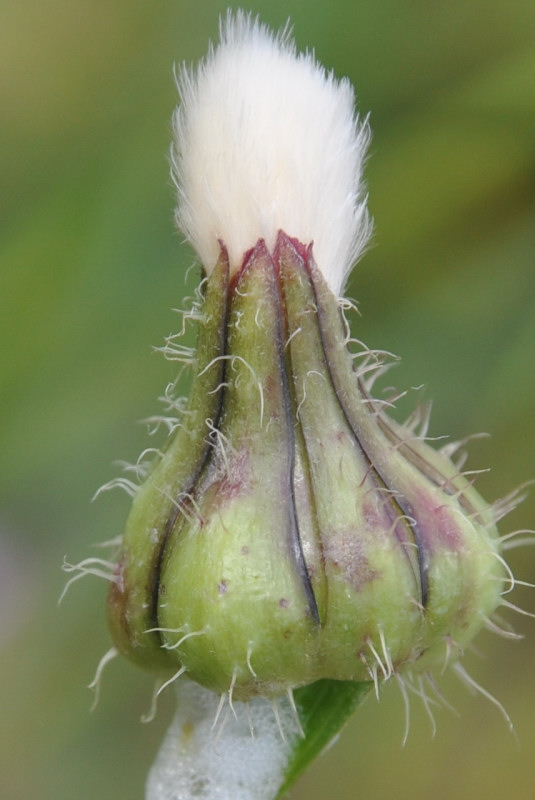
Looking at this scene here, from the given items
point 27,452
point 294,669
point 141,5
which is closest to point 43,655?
point 27,452

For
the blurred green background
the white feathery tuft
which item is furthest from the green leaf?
the blurred green background

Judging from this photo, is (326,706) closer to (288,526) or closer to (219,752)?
(219,752)

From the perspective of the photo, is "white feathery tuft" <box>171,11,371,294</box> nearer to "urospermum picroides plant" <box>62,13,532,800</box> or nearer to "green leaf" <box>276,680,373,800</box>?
"urospermum picroides plant" <box>62,13,532,800</box>

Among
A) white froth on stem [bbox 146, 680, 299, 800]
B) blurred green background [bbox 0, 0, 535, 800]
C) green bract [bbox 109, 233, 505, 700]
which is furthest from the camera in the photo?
blurred green background [bbox 0, 0, 535, 800]

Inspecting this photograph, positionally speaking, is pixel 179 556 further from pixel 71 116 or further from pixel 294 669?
pixel 71 116

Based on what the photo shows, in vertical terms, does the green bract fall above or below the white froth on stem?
above

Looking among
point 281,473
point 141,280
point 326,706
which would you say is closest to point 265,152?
point 281,473

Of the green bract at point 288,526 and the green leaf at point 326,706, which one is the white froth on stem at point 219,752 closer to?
the green leaf at point 326,706
